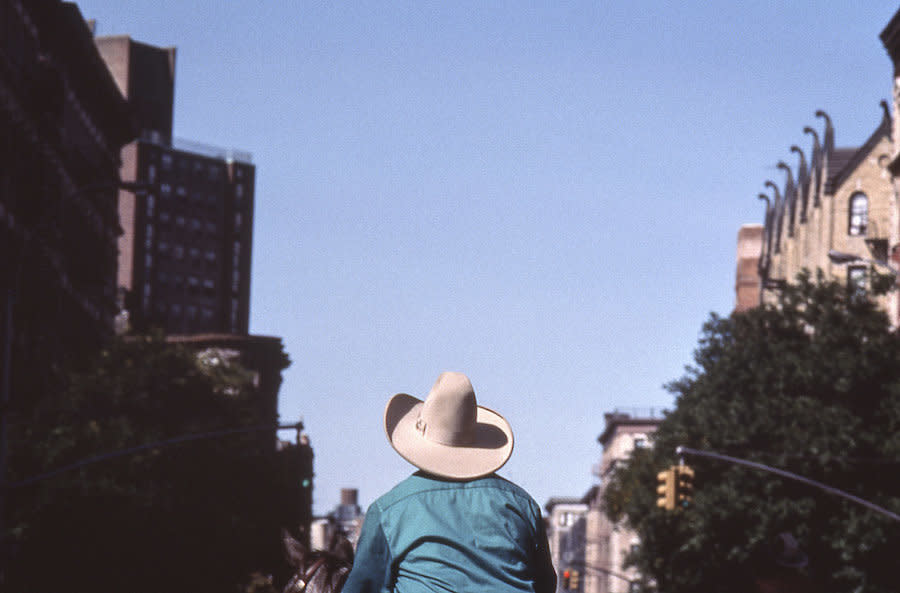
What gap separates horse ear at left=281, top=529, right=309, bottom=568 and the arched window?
71173mm

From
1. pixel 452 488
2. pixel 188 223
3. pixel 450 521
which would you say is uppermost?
pixel 188 223

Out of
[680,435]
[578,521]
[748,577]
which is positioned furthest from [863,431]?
[578,521]

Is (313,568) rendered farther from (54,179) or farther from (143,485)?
(54,179)

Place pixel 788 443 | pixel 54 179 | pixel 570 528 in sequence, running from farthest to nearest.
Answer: pixel 570 528, pixel 54 179, pixel 788 443

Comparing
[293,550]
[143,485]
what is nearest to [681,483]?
[143,485]

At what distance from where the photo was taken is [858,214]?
78.7 m

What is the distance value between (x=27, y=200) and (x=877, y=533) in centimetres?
2861

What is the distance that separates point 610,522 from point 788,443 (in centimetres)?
8908

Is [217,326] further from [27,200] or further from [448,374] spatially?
[448,374]

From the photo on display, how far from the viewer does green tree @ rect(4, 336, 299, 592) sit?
46312 millimetres

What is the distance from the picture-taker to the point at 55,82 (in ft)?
195

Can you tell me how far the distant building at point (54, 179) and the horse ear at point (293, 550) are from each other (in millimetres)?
36883

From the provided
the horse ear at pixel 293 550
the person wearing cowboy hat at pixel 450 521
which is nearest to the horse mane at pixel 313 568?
the horse ear at pixel 293 550

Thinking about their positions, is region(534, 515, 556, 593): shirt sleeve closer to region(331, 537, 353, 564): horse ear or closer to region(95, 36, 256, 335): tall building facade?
region(331, 537, 353, 564): horse ear
